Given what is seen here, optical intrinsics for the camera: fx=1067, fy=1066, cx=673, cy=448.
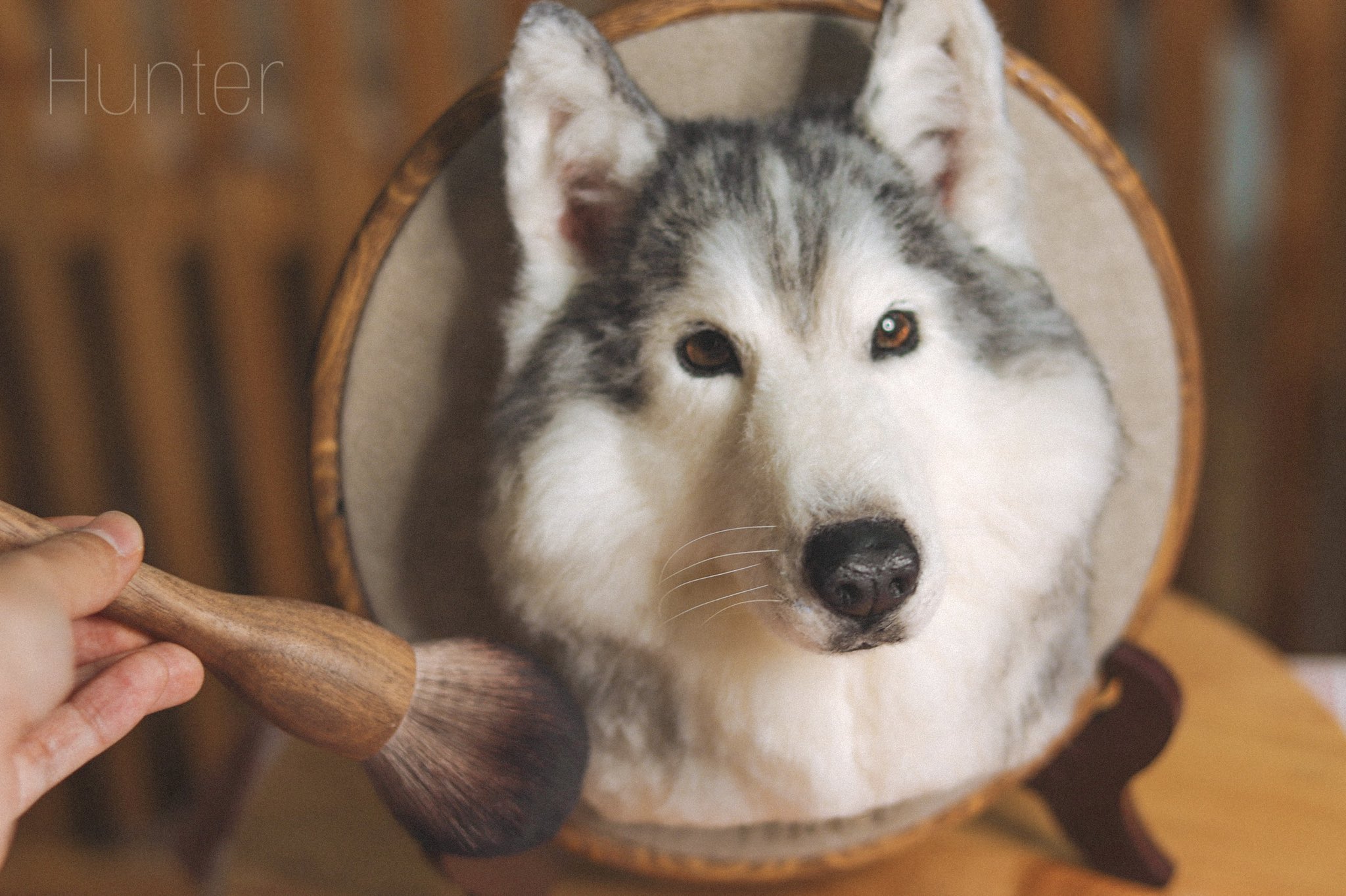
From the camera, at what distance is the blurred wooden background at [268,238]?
4.64 ft

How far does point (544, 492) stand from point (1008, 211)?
0.33 m

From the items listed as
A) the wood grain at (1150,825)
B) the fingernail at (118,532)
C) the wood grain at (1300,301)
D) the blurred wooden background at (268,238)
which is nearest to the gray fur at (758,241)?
the fingernail at (118,532)

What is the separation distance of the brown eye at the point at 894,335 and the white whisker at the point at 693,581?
0.44 feet

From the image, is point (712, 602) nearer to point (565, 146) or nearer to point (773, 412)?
point (773, 412)

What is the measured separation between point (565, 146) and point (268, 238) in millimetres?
1064

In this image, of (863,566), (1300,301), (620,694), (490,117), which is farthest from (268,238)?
(1300,301)

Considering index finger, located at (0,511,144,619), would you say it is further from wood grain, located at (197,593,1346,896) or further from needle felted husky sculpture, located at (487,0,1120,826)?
wood grain, located at (197,593,1346,896)

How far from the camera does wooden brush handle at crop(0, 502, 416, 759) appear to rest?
0.51m

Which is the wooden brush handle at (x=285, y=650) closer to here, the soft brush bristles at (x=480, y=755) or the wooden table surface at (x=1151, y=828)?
the soft brush bristles at (x=480, y=755)

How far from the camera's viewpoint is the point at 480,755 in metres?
0.58

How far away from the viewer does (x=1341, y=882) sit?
734 mm

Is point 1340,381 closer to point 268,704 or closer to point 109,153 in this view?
point 268,704

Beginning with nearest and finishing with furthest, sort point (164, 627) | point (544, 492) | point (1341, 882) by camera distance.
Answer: point (164, 627) → point (544, 492) → point (1341, 882)

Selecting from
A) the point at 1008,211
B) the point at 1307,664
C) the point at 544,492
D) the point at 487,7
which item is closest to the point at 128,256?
the point at 487,7
